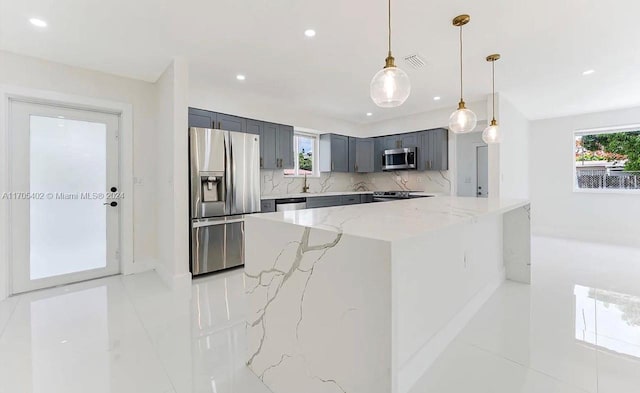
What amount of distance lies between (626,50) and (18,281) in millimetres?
6864

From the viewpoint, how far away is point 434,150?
5.30m

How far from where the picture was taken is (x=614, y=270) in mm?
3379

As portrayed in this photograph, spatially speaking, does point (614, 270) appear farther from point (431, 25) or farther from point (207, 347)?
point (207, 347)

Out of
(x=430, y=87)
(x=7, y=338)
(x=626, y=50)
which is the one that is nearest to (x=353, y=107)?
(x=430, y=87)

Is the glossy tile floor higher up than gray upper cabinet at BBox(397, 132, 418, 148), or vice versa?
gray upper cabinet at BBox(397, 132, 418, 148)

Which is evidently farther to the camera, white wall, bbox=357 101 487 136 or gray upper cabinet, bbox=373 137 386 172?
gray upper cabinet, bbox=373 137 386 172

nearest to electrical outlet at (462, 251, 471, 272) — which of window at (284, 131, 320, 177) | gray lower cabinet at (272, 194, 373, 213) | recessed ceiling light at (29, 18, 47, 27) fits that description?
gray lower cabinet at (272, 194, 373, 213)

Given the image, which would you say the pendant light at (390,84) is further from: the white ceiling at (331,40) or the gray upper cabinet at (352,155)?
the gray upper cabinet at (352,155)

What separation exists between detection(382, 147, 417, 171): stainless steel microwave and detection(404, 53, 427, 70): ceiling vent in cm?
235

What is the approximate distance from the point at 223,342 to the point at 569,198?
22.6 ft

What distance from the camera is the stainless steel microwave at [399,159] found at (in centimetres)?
553

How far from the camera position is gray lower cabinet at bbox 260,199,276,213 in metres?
4.19

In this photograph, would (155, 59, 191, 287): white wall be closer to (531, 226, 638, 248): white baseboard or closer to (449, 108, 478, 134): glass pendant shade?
(449, 108, 478, 134): glass pendant shade

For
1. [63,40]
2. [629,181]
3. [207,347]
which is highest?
[63,40]
